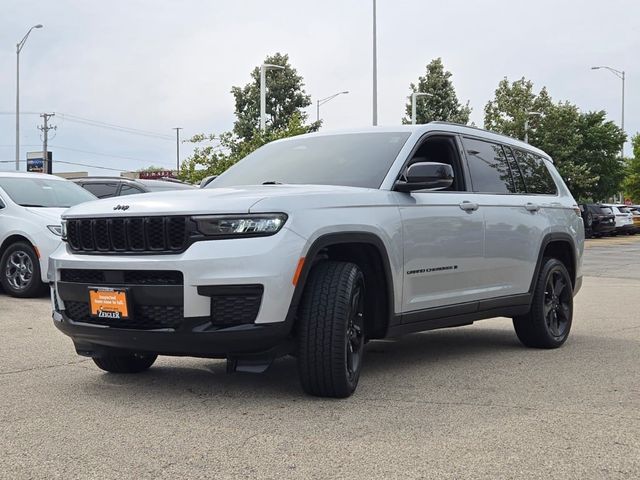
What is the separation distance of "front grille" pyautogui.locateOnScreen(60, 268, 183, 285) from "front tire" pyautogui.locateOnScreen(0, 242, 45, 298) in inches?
231

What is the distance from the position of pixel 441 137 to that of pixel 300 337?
2.35 m

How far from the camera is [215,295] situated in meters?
4.66

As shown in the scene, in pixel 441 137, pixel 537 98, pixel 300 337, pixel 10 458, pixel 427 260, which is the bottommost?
pixel 10 458

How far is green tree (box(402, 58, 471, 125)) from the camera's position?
51938 millimetres

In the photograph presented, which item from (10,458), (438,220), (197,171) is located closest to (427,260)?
(438,220)

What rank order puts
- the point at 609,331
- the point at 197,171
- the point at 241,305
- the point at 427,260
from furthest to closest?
the point at 197,171
the point at 609,331
the point at 427,260
the point at 241,305

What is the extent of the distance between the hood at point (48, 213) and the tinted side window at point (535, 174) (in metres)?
6.05

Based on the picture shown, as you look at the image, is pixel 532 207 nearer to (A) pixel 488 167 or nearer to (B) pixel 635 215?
(A) pixel 488 167

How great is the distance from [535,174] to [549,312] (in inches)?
49.3

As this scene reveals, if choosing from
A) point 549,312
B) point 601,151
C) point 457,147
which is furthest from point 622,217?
point 457,147

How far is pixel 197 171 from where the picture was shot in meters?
31.9

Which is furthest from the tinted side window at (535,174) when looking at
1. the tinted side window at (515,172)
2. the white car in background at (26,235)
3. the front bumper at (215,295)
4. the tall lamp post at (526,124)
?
the tall lamp post at (526,124)

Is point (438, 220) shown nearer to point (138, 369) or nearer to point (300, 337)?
point (300, 337)

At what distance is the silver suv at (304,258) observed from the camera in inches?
184
